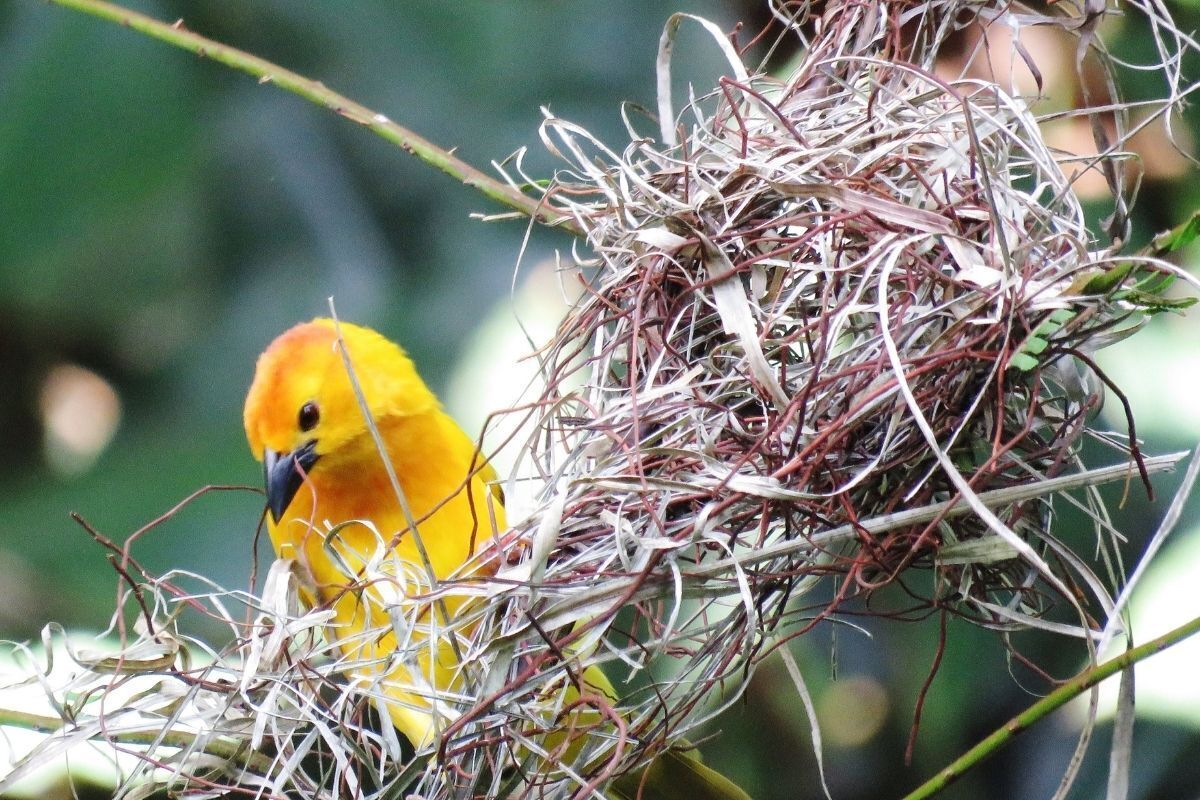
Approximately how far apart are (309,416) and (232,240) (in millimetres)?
1760

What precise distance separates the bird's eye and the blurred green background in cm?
70

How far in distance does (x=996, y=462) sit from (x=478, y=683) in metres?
0.58

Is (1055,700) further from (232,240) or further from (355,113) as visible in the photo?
(232,240)

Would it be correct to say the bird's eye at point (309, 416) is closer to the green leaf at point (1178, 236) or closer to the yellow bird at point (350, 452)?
the yellow bird at point (350, 452)

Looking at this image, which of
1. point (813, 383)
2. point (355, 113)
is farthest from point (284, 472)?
point (813, 383)

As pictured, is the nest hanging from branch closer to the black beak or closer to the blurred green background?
the black beak

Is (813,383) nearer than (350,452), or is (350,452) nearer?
(813,383)

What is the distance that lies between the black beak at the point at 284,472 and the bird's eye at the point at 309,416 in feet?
0.09

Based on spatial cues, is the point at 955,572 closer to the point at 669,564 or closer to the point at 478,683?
the point at 669,564

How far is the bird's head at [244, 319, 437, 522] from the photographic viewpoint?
7.45 feet

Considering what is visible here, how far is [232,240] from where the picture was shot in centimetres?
385

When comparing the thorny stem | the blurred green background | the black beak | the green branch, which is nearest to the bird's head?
the black beak

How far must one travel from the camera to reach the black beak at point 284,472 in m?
2.22

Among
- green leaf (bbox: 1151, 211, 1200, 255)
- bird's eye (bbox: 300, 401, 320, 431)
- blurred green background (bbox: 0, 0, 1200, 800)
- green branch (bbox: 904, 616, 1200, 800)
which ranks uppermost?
blurred green background (bbox: 0, 0, 1200, 800)
